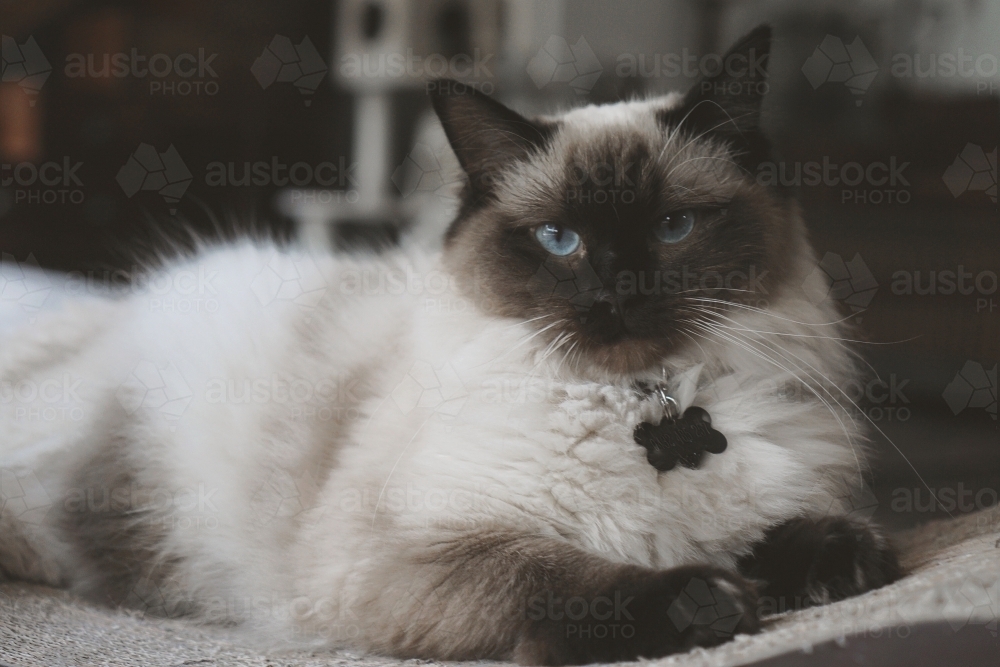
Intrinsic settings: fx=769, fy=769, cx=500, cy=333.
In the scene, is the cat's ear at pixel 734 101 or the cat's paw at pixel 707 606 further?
the cat's ear at pixel 734 101

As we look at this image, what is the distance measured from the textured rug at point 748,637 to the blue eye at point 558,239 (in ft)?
2.02

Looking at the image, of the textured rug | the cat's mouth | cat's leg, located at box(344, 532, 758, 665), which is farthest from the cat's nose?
the textured rug

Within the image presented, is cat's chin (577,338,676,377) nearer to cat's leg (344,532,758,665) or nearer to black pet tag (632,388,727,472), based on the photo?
black pet tag (632,388,727,472)

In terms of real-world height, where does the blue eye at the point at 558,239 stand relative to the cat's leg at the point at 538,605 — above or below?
above

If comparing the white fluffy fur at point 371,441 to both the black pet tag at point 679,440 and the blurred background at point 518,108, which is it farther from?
the blurred background at point 518,108

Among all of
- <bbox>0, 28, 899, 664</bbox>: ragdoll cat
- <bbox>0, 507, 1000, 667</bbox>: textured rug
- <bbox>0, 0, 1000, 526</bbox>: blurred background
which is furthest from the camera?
<bbox>0, 0, 1000, 526</bbox>: blurred background

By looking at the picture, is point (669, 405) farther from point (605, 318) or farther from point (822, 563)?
point (822, 563)

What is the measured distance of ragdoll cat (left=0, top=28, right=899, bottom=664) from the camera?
1.09 metres

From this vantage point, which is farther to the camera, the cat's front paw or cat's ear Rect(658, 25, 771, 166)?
cat's ear Rect(658, 25, 771, 166)

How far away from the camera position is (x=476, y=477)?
1.17 meters

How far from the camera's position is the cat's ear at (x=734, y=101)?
127 centimetres

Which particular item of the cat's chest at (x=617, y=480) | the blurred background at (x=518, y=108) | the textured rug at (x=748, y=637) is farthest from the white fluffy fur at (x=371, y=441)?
the blurred background at (x=518, y=108)

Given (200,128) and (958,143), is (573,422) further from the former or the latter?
(200,128)

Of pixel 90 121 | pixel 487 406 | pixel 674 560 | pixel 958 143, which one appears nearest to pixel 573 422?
pixel 487 406
